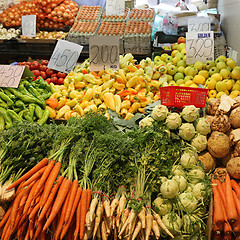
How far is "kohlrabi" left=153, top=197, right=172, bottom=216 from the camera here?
1.79m

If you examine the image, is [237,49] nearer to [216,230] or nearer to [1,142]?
[216,230]

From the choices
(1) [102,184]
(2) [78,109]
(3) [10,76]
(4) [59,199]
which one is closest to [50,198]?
(4) [59,199]

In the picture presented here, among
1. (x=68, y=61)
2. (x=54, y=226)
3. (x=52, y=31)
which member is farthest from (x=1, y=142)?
(x=52, y=31)

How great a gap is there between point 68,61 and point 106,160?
7.69 ft

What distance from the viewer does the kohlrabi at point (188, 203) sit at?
1789mm

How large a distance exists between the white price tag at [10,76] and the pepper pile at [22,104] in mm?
63

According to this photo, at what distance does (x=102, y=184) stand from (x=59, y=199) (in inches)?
11.8

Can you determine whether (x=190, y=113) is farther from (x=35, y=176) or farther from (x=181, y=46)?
(x=181, y=46)

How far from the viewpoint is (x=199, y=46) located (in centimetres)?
346

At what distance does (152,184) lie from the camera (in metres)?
1.84

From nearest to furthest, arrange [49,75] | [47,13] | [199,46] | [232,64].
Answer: [232,64] < [199,46] < [49,75] < [47,13]

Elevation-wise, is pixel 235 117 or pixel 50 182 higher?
pixel 235 117

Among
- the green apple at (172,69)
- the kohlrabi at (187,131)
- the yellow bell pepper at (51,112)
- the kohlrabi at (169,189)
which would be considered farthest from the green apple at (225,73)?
the yellow bell pepper at (51,112)

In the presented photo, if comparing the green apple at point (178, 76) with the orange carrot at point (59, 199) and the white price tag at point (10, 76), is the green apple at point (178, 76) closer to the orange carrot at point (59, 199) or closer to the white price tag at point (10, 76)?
the white price tag at point (10, 76)
